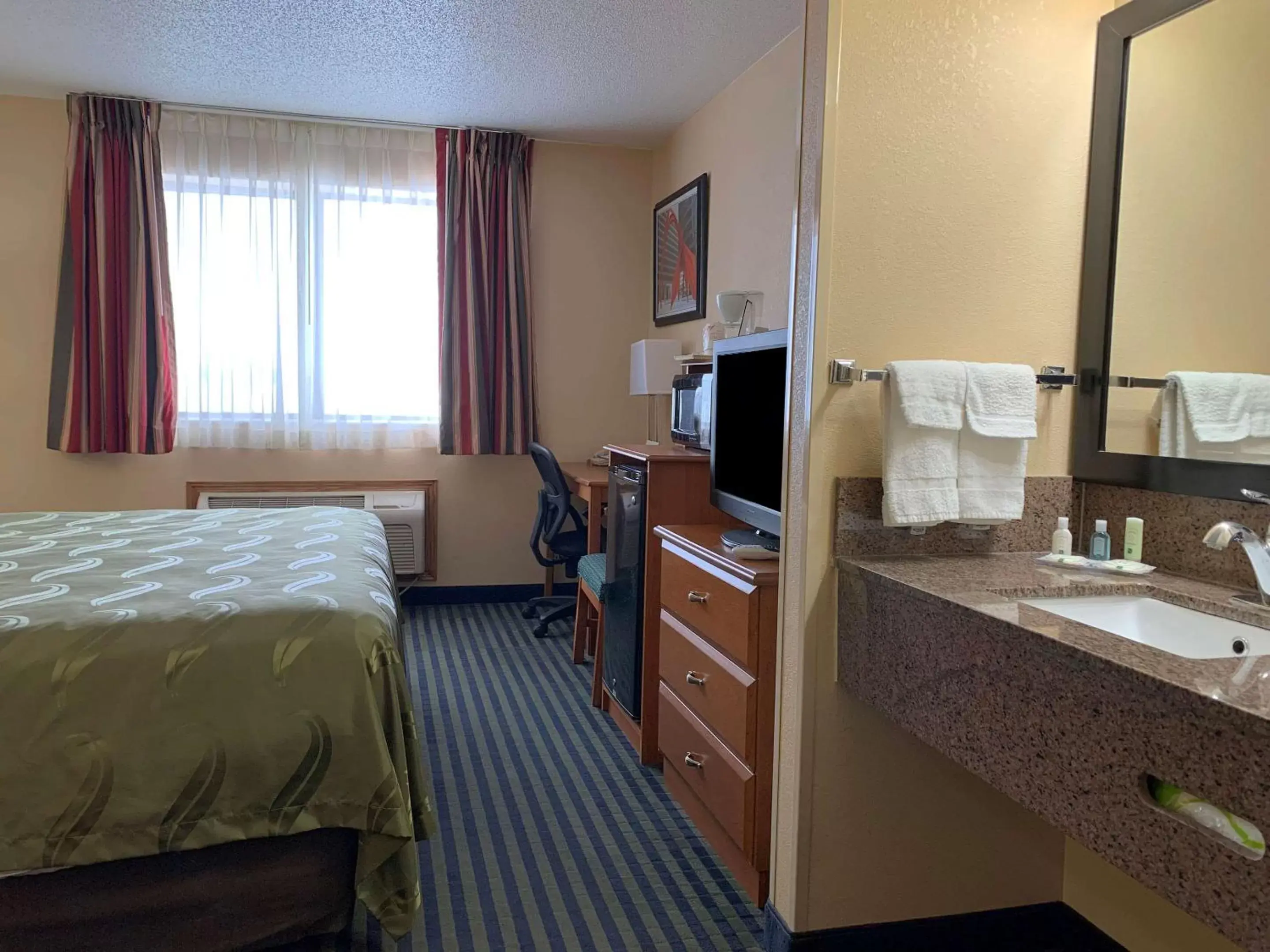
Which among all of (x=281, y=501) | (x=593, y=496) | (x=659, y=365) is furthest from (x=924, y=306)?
(x=281, y=501)

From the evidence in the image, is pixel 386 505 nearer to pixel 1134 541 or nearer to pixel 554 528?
pixel 554 528

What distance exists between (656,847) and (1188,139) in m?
1.97

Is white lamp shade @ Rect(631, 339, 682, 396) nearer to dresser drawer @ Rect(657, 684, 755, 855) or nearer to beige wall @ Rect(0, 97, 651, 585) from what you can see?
beige wall @ Rect(0, 97, 651, 585)

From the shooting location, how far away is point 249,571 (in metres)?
2.19

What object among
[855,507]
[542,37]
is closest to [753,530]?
[855,507]

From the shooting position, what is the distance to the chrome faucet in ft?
4.52

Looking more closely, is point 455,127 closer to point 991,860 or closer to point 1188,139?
point 1188,139

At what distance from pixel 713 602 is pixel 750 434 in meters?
0.48

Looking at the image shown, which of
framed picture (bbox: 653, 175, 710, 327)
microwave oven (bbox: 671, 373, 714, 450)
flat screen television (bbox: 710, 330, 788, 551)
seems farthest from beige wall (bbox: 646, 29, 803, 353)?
flat screen television (bbox: 710, 330, 788, 551)

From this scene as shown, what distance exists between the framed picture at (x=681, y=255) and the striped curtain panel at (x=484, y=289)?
69cm

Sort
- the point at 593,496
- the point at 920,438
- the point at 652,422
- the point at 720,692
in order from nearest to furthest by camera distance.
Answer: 1. the point at 920,438
2. the point at 720,692
3. the point at 593,496
4. the point at 652,422

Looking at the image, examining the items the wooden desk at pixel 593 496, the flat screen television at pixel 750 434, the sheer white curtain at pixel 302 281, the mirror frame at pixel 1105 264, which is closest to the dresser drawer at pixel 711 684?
the flat screen television at pixel 750 434

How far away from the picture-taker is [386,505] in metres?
4.72

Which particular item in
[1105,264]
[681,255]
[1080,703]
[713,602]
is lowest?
[713,602]
